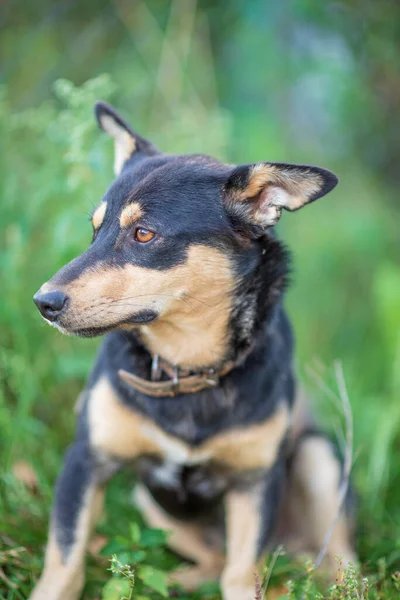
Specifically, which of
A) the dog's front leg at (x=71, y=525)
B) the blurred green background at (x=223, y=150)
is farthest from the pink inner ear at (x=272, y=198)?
the dog's front leg at (x=71, y=525)

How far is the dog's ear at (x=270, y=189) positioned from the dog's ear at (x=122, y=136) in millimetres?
648

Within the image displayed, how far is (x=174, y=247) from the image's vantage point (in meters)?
2.75

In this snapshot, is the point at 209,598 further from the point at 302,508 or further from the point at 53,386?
the point at 53,386

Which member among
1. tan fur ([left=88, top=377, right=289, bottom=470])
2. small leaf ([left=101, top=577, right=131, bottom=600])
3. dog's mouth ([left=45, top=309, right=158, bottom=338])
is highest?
dog's mouth ([left=45, top=309, right=158, bottom=338])

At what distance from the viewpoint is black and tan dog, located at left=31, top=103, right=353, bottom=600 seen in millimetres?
2732

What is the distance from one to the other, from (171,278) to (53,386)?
182cm

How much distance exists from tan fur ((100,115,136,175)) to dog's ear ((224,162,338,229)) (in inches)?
27.6

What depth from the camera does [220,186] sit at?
287cm

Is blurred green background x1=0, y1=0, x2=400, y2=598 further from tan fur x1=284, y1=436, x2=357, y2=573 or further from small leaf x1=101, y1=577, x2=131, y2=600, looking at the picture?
small leaf x1=101, y1=577, x2=131, y2=600

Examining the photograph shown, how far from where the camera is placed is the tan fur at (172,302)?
102 inches

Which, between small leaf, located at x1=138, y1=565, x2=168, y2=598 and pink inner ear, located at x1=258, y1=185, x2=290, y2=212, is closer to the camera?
small leaf, located at x1=138, y1=565, x2=168, y2=598

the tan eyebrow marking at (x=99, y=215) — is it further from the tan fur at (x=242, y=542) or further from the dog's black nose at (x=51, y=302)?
the tan fur at (x=242, y=542)

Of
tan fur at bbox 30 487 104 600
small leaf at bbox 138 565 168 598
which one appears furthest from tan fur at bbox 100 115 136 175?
small leaf at bbox 138 565 168 598

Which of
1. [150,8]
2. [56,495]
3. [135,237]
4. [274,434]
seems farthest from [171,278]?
[150,8]
